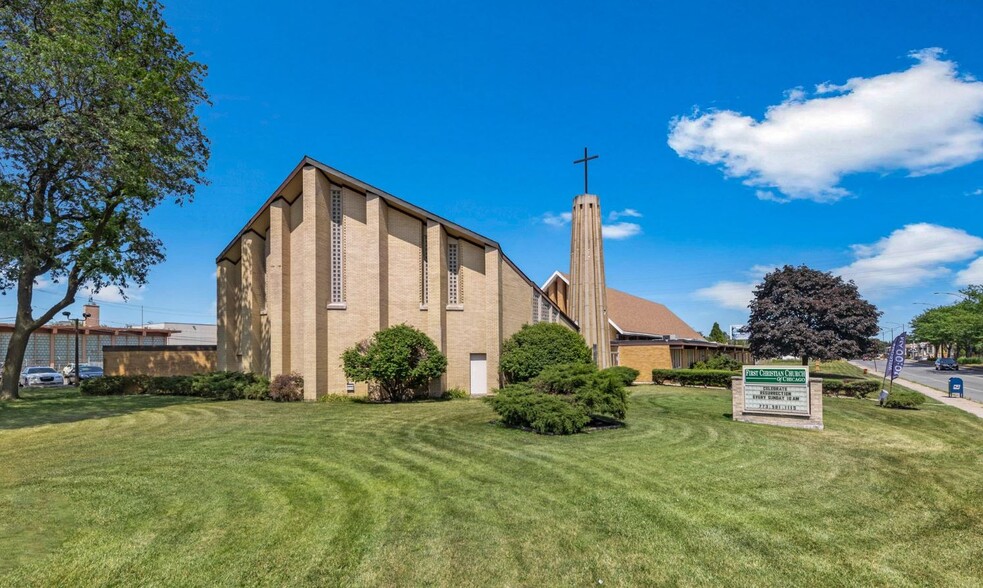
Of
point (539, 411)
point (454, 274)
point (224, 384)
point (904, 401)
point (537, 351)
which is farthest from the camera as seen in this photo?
point (454, 274)

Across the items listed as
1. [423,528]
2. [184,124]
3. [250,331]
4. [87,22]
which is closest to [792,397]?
[423,528]

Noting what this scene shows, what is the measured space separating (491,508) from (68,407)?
21032 mm

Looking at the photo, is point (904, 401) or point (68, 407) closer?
point (904, 401)

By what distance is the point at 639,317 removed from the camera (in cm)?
4719

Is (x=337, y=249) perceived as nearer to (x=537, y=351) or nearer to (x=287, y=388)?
(x=287, y=388)

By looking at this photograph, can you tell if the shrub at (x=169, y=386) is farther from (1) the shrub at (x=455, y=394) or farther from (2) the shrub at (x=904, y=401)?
(2) the shrub at (x=904, y=401)

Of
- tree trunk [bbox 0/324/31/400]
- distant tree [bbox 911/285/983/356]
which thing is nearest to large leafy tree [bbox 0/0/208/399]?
tree trunk [bbox 0/324/31/400]

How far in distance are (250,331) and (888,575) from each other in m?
26.0

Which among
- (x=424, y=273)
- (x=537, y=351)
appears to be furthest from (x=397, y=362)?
(x=537, y=351)

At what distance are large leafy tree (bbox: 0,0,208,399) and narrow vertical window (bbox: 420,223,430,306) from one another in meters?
10.7

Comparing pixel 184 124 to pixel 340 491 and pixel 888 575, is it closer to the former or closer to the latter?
pixel 340 491

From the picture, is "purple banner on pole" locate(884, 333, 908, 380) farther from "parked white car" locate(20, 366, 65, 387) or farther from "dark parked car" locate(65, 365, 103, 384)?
"parked white car" locate(20, 366, 65, 387)

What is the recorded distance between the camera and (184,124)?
22.7 metres

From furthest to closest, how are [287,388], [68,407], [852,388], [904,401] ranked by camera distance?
1. [852,388]
2. [287,388]
3. [68,407]
4. [904,401]
